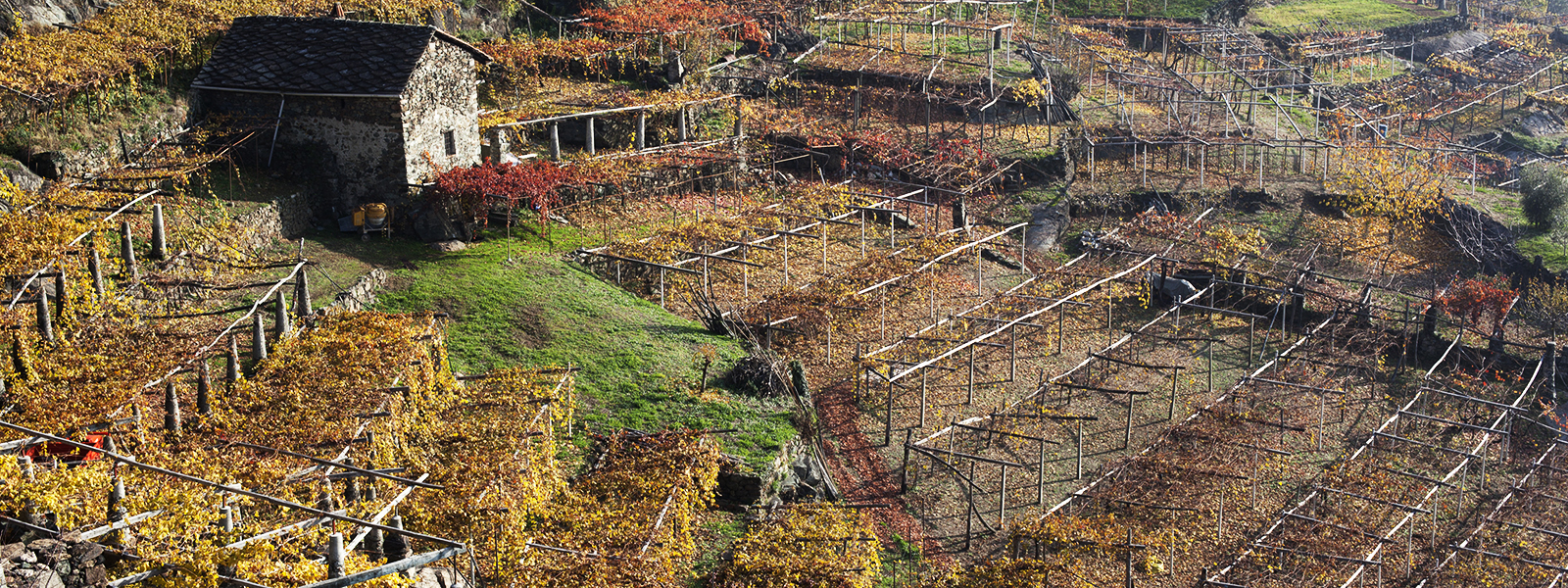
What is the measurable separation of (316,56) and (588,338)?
1297 cm

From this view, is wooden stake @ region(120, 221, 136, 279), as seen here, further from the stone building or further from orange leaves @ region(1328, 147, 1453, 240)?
orange leaves @ region(1328, 147, 1453, 240)

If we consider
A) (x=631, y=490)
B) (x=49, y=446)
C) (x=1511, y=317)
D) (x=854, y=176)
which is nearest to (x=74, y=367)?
(x=49, y=446)

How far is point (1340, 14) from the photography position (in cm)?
8431

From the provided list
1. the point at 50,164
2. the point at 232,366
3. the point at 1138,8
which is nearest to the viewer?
the point at 232,366

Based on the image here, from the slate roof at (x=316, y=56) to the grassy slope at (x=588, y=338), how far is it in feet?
16.3

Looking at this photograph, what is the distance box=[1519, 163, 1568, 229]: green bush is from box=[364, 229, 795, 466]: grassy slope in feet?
117

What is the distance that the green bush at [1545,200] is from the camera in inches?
2031

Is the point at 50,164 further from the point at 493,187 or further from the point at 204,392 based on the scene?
the point at 204,392

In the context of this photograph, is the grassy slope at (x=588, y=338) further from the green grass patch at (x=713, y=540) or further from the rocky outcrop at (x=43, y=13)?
the rocky outcrop at (x=43, y=13)

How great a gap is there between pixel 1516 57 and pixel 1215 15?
18.1m

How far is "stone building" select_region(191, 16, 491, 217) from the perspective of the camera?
126 feet

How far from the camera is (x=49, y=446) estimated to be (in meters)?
19.9

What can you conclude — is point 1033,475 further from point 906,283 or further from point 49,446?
point 49,446

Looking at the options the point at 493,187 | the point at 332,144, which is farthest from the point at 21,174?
the point at 493,187
